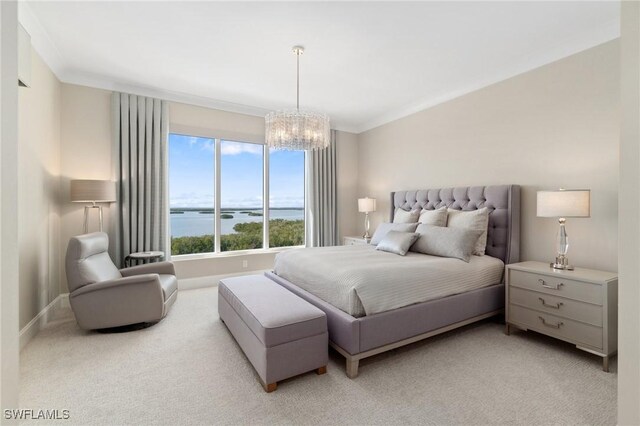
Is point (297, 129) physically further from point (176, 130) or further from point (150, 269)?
point (150, 269)

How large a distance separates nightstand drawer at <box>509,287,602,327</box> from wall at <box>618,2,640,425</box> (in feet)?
4.16

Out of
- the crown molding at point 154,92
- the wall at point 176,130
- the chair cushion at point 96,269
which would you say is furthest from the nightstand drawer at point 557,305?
the crown molding at point 154,92

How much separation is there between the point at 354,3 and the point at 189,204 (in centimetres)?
357

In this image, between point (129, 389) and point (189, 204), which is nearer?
point (129, 389)

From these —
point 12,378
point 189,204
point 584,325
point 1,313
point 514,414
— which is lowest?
point 514,414

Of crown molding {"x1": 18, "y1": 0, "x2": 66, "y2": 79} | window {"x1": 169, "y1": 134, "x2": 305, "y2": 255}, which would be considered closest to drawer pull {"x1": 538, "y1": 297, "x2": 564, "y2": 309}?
window {"x1": 169, "y1": 134, "x2": 305, "y2": 255}

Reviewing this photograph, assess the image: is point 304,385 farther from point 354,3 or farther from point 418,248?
point 354,3

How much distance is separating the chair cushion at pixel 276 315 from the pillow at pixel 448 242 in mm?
1661

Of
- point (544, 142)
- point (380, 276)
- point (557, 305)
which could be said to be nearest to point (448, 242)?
point (557, 305)

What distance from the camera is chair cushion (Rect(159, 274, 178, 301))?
3121mm

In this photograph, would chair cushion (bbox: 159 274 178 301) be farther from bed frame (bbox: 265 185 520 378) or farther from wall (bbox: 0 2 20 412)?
wall (bbox: 0 2 20 412)

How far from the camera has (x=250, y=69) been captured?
3.47m

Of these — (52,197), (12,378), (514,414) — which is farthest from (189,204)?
(514,414)

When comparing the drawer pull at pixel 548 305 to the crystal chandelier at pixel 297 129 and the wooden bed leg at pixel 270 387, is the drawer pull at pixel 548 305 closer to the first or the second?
the wooden bed leg at pixel 270 387
